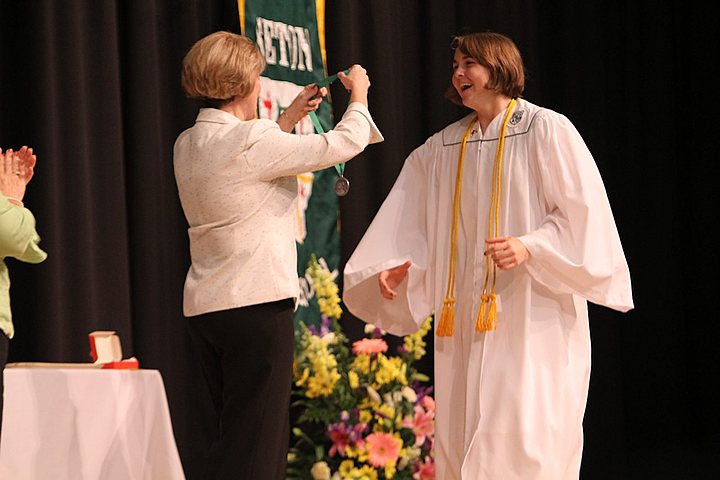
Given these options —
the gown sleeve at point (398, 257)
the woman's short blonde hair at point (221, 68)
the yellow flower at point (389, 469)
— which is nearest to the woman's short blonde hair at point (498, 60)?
the gown sleeve at point (398, 257)

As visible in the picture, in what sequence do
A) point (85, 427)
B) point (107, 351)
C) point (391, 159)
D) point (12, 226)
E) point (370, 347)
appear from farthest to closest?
1. point (391, 159)
2. point (370, 347)
3. point (107, 351)
4. point (85, 427)
5. point (12, 226)

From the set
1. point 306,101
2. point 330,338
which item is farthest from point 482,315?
point 330,338

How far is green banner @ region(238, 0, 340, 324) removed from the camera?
4504 mm

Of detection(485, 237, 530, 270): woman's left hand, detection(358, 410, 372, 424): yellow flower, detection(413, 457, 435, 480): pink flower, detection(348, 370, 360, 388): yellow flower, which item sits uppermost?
detection(485, 237, 530, 270): woman's left hand

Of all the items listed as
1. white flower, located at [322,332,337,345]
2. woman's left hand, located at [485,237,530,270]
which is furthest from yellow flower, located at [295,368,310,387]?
woman's left hand, located at [485,237,530,270]

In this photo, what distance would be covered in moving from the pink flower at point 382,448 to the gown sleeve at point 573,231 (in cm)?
91

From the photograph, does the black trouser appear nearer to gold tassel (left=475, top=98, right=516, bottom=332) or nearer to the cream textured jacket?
the cream textured jacket

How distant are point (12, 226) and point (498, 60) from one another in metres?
1.62

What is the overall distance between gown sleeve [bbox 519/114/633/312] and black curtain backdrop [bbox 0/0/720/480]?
5.07ft

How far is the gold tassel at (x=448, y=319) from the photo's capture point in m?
3.38

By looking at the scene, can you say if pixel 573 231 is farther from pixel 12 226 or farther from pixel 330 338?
pixel 12 226

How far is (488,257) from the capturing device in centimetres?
335

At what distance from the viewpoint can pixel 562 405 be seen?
10.9 ft

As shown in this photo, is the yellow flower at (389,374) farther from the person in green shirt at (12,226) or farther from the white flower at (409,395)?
the person in green shirt at (12,226)
